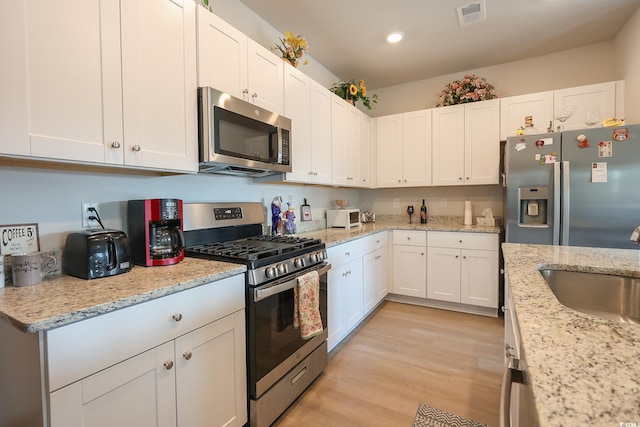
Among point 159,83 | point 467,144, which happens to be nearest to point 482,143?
point 467,144

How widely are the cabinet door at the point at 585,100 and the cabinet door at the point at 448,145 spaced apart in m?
0.87

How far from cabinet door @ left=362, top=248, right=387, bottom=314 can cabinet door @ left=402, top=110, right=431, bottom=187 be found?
0.99 metres

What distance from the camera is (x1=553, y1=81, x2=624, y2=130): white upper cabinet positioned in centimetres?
276

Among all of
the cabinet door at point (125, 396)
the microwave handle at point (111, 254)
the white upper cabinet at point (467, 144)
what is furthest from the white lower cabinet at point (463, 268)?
the microwave handle at point (111, 254)

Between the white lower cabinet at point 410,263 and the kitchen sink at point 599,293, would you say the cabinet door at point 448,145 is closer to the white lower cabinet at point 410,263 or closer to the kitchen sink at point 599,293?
the white lower cabinet at point 410,263

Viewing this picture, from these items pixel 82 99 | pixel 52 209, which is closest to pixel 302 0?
pixel 82 99

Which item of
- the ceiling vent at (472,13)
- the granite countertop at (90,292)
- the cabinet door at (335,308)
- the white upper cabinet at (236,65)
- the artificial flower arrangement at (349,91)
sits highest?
the ceiling vent at (472,13)

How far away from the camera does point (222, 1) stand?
2.20 meters

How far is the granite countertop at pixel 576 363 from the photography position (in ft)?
1.41

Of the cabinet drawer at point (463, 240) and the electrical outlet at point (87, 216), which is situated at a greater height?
the electrical outlet at point (87, 216)

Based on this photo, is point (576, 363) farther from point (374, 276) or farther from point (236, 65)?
point (374, 276)

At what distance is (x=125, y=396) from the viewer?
3.46 ft

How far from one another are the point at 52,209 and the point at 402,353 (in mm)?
2421

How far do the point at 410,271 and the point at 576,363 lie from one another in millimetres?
2964
